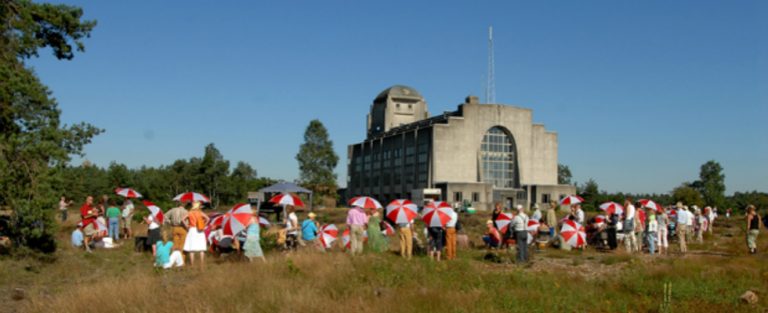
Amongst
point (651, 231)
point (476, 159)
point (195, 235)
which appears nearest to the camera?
point (195, 235)

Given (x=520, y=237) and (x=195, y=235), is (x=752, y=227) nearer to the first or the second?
(x=520, y=237)

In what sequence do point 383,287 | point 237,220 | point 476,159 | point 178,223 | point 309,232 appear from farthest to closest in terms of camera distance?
point 476,159 < point 309,232 < point 237,220 < point 178,223 < point 383,287

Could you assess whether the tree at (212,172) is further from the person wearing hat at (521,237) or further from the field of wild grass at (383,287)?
the person wearing hat at (521,237)

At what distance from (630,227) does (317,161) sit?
6576cm

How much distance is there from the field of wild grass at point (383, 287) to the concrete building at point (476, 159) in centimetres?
5788

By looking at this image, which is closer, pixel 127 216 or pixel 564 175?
pixel 127 216

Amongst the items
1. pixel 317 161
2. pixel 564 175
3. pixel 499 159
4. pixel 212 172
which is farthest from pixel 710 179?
pixel 212 172

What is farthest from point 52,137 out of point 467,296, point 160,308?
point 467,296

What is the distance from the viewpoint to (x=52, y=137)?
1950 centimetres

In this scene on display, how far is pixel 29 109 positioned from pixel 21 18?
10.5 ft

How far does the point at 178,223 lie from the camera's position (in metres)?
18.5

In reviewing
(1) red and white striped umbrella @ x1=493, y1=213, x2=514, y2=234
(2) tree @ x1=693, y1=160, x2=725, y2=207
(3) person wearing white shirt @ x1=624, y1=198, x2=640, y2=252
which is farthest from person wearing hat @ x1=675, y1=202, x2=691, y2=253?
(2) tree @ x1=693, y1=160, x2=725, y2=207

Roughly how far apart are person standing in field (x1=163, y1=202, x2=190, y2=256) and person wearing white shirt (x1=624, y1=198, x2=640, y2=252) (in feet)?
45.6

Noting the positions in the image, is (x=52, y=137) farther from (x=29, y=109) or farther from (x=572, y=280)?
(x=572, y=280)
